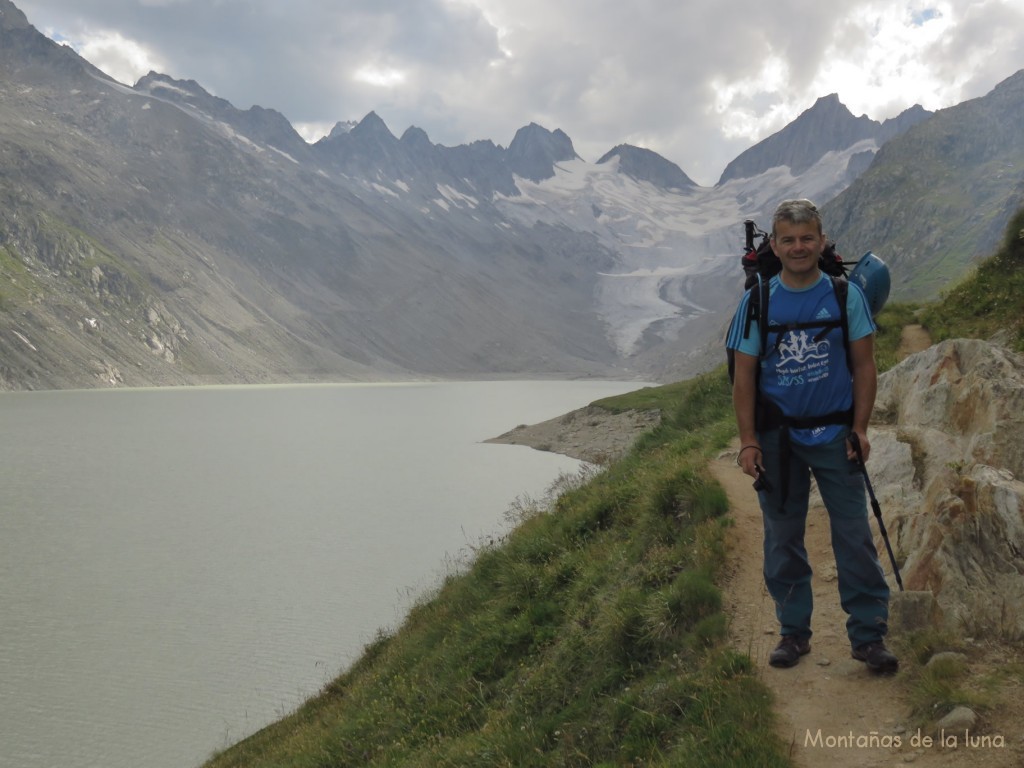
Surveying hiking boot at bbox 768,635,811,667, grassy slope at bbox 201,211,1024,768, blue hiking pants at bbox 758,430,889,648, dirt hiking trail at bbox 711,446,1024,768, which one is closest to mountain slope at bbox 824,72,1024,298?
grassy slope at bbox 201,211,1024,768

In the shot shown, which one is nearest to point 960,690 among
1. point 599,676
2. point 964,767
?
point 964,767

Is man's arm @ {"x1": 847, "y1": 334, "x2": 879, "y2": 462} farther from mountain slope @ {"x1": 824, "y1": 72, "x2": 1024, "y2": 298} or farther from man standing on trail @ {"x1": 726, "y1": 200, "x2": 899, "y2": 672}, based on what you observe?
mountain slope @ {"x1": 824, "y1": 72, "x2": 1024, "y2": 298}

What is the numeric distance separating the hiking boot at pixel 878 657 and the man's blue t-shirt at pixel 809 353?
1.61 m

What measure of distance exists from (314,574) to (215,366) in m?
173

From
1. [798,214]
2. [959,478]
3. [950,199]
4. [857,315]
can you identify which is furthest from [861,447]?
[950,199]

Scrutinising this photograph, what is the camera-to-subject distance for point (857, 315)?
239 inches

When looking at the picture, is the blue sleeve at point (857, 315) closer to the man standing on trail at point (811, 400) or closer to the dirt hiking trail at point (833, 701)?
A: the man standing on trail at point (811, 400)

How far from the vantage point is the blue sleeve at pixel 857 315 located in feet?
19.8

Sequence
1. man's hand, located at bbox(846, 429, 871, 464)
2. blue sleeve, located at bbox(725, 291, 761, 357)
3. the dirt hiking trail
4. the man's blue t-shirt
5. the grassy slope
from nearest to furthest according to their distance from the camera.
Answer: the dirt hiking trail, man's hand, located at bbox(846, 429, 871, 464), the man's blue t-shirt, blue sleeve, located at bbox(725, 291, 761, 357), the grassy slope

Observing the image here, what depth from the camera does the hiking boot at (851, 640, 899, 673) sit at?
583cm

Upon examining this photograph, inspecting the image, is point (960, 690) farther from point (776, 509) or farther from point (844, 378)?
point (844, 378)

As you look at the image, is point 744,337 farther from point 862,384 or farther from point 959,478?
point 959,478

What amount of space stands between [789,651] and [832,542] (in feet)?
3.16

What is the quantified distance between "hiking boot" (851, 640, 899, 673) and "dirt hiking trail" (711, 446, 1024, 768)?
2.9 inches
